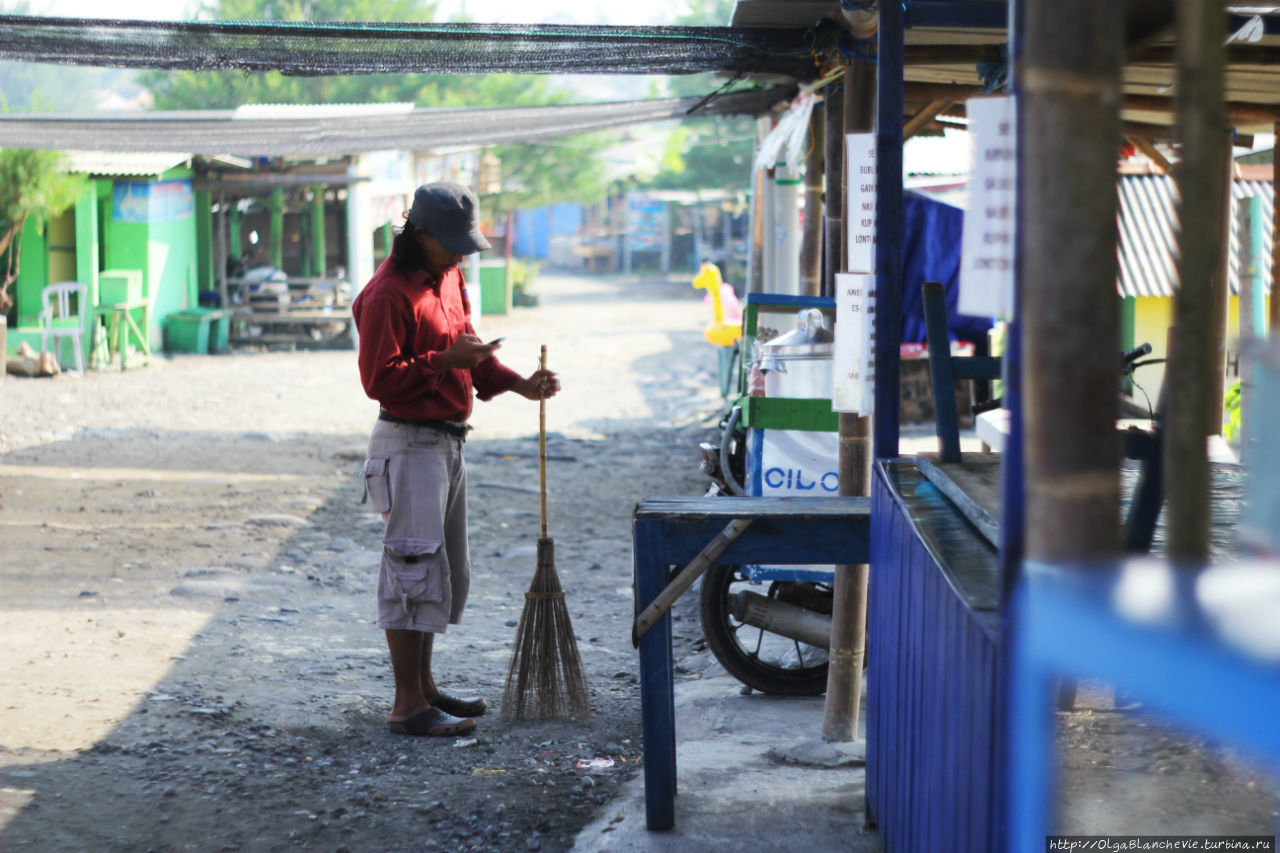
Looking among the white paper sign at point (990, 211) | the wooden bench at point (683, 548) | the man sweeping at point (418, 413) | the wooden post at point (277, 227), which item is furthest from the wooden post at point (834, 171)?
the wooden post at point (277, 227)

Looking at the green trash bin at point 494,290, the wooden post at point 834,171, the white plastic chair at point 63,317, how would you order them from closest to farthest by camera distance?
the wooden post at point 834,171
the white plastic chair at point 63,317
the green trash bin at point 494,290

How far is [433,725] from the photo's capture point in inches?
184

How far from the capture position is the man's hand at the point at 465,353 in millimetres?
4316

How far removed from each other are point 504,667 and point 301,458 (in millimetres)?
5688

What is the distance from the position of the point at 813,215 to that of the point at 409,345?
12.8 feet

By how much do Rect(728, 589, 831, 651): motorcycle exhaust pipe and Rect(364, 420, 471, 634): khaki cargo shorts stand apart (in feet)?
3.97

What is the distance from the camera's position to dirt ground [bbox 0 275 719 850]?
13.2ft

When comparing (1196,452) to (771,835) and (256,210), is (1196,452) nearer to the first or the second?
(771,835)

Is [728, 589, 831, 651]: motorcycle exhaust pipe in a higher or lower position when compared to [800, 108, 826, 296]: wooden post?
lower

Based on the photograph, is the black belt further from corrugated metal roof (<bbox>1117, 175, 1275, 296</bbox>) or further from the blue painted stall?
corrugated metal roof (<bbox>1117, 175, 1275, 296</bbox>)

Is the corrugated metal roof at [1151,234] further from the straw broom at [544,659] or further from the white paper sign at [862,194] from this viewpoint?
the straw broom at [544,659]

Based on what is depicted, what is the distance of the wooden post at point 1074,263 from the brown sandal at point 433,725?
348 cm

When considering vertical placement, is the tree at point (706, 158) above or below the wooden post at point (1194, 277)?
above

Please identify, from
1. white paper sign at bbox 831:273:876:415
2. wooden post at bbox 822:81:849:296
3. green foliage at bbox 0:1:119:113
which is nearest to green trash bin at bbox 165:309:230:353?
wooden post at bbox 822:81:849:296
